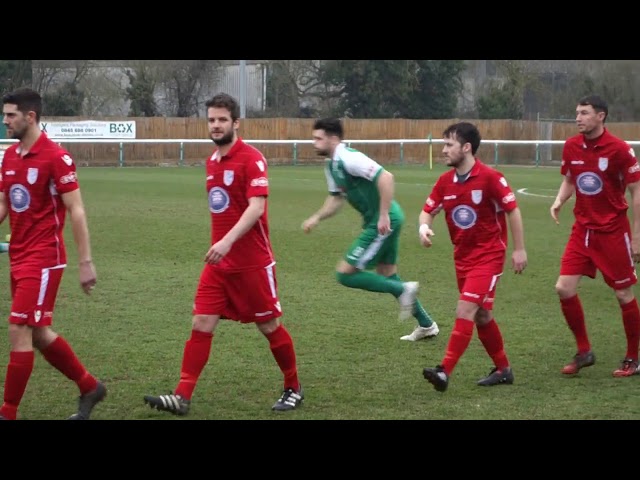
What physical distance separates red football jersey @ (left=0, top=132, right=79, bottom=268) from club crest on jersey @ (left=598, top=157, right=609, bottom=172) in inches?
154

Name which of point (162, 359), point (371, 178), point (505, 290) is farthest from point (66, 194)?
point (505, 290)

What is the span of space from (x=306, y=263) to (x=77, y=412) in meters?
7.66

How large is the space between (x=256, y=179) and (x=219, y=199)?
0.31 metres

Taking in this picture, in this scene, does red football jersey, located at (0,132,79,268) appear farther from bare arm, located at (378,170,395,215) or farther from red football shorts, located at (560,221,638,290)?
red football shorts, located at (560,221,638,290)

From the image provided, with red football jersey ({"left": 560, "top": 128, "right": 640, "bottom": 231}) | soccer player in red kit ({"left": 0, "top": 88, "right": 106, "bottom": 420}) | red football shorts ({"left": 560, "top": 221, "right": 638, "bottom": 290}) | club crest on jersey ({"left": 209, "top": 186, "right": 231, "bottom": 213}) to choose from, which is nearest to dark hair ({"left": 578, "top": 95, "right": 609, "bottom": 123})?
red football jersey ({"left": 560, "top": 128, "right": 640, "bottom": 231})

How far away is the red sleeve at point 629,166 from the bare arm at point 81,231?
4005 millimetres

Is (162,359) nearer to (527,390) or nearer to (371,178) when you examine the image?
(371,178)

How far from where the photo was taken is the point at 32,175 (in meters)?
5.94

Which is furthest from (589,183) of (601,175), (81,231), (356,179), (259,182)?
(81,231)

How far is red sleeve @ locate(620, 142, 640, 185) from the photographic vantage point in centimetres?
747

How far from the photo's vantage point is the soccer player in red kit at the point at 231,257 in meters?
6.26

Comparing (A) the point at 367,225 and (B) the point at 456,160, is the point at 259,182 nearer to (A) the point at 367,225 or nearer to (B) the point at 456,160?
(B) the point at 456,160

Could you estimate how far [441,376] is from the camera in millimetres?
6617

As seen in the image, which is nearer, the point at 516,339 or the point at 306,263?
the point at 516,339
